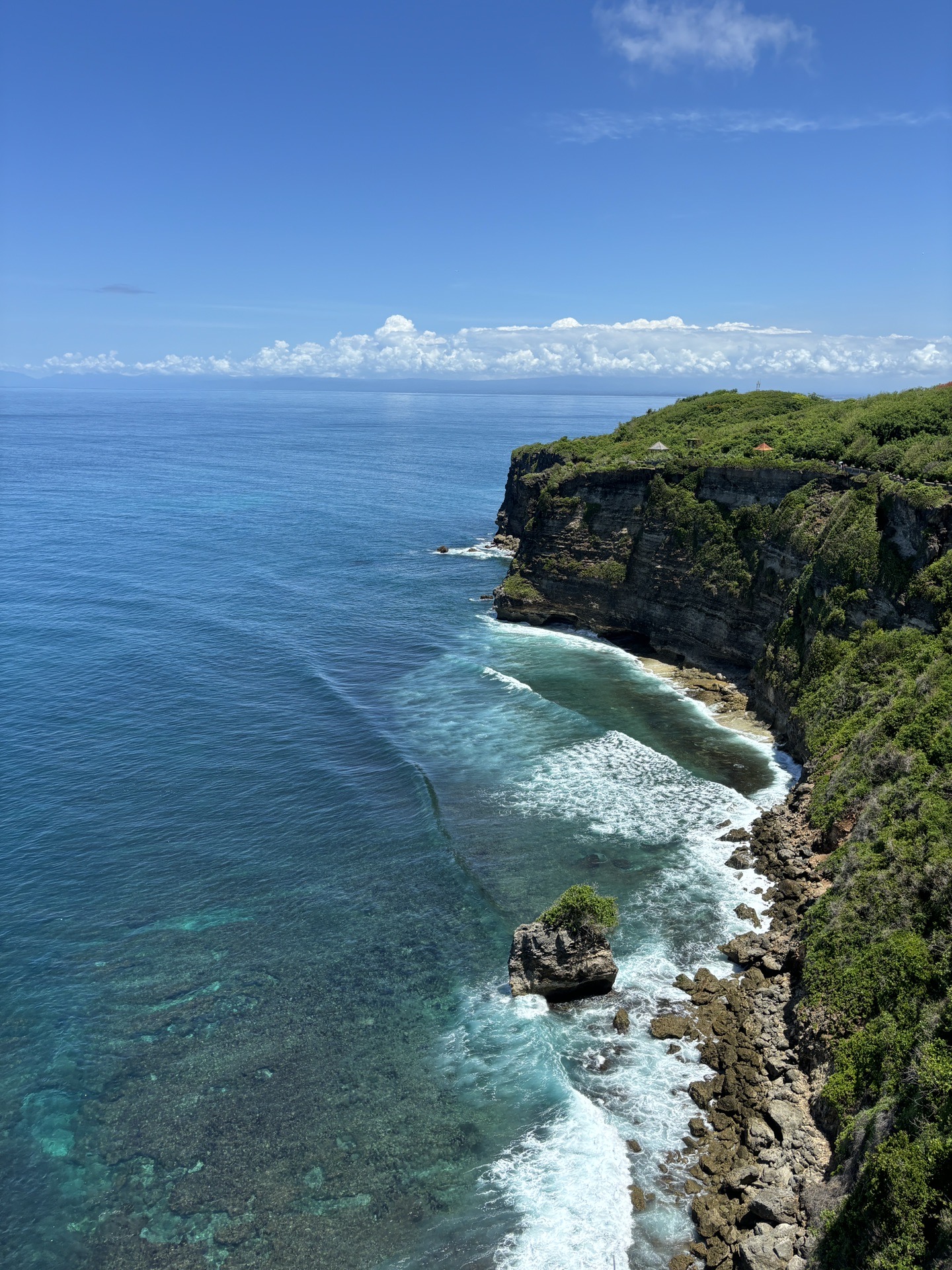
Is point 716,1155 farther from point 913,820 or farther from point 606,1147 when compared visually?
point 913,820

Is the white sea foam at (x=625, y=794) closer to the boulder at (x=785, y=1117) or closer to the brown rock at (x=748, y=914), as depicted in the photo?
the brown rock at (x=748, y=914)

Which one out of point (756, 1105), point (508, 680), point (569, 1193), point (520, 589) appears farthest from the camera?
point (520, 589)

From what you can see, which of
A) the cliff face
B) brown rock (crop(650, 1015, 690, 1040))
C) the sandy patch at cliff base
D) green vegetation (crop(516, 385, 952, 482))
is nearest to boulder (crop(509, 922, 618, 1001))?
brown rock (crop(650, 1015, 690, 1040))

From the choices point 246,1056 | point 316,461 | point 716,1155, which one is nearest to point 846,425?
point 716,1155

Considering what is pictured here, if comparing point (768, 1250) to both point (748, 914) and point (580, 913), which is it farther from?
point (748, 914)

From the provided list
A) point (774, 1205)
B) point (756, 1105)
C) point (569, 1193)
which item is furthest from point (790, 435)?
point (569, 1193)

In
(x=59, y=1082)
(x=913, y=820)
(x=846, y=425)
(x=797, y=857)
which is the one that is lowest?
(x=59, y=1082)
